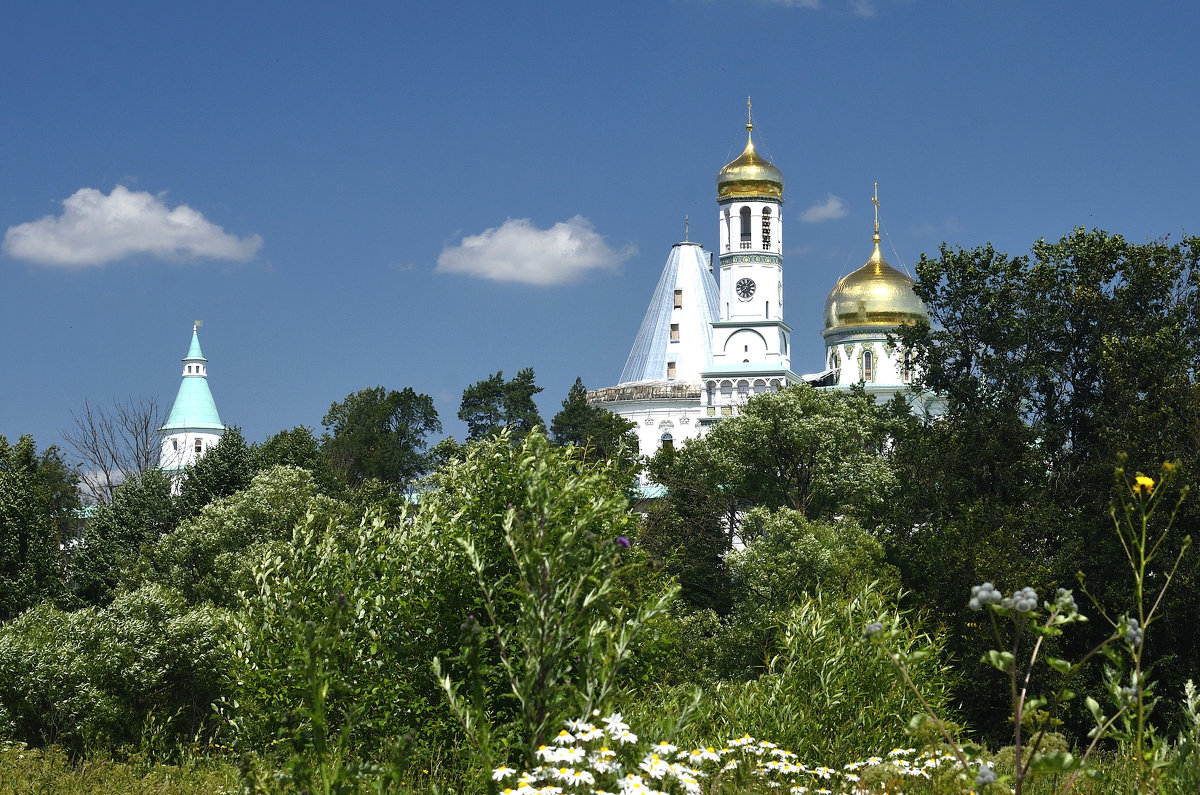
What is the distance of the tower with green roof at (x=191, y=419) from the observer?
89375 millimetres

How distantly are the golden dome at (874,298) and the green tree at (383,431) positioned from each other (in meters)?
25.3

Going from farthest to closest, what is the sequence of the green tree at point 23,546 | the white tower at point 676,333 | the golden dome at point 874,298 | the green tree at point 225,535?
the white tower at point 676,333, the golden dome at point 874,298, the green tree at point 225,535, the green tree at point 23,546

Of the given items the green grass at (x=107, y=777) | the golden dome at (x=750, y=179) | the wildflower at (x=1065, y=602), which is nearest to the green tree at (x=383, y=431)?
the golden dome at (x=750, y=179)

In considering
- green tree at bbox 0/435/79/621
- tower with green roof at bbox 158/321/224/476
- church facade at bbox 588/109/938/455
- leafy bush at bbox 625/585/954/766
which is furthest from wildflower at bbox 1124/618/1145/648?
tower with green roof at bbox 158/321/224/476

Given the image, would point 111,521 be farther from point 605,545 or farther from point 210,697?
point 605,545

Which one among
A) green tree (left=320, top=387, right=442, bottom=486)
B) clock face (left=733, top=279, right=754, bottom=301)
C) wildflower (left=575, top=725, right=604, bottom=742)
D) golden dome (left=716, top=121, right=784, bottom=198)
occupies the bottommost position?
wildflower (left=575, top=725, right=604, bottom=742)

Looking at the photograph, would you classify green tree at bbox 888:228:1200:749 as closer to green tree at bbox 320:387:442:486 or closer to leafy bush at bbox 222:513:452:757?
leafy bush at bbox 222:513:452:757

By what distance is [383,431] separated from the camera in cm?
7856

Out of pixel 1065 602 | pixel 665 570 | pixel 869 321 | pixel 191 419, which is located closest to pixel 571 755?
pixel 1065 602

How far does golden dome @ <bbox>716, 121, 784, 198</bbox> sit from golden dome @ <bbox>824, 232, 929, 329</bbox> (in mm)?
6500

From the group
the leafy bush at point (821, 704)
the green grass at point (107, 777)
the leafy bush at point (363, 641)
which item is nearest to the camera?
the leafy bush at point (821, 704)

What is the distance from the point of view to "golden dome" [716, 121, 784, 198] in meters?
71.1

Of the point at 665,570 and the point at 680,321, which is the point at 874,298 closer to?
the point at 680,321

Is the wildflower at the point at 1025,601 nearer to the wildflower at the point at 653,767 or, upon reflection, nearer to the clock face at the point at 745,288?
the wildflower at the point at 653,767
